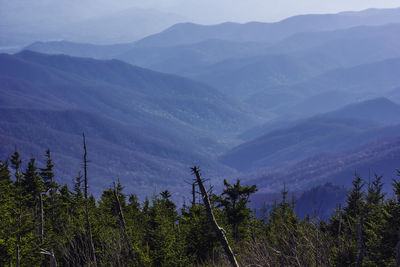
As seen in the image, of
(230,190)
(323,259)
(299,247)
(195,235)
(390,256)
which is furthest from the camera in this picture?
(230,190)

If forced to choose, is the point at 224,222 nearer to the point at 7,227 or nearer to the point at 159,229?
the point at 159,229

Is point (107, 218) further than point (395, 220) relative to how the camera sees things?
Yes

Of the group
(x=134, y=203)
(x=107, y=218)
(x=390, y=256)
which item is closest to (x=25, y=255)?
(x=107, y=218)

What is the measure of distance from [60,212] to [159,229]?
44.0 feet

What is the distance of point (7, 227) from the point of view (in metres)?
18.1

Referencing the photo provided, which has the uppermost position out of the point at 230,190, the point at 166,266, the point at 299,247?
the point at 230,190

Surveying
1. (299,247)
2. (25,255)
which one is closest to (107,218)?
(25,255)

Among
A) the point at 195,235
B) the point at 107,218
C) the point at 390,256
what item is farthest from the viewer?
the point at 107,218

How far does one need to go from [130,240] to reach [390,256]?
499 inches

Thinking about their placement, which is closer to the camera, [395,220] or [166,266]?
[395,220]

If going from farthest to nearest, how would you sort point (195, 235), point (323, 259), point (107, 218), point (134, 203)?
1. point (134, 203)
2. point (107, 218)
3. point (195, 235)
4. point (323, 259)

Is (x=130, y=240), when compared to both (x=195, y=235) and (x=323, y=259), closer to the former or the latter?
(x=195, y=235)

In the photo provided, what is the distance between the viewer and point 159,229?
2330 centimetres

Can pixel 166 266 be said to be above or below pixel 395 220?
below
